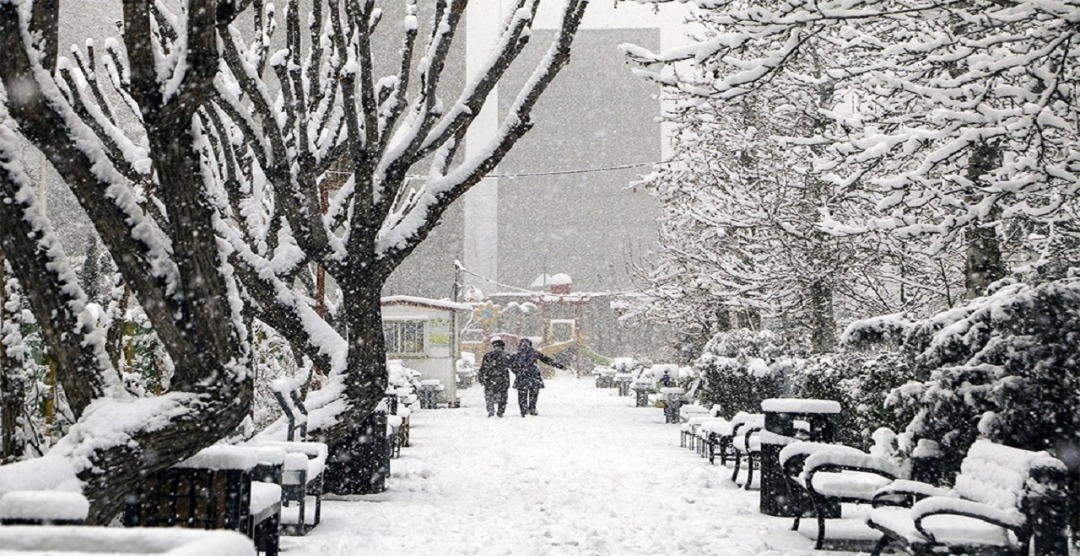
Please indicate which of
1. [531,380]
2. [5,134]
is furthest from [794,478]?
[531,380]

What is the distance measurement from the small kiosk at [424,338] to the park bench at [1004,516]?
21264 millimetres

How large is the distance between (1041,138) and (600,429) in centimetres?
1320

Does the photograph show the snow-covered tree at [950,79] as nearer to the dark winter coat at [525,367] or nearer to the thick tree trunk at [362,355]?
the thick tree trunk at [362,355]

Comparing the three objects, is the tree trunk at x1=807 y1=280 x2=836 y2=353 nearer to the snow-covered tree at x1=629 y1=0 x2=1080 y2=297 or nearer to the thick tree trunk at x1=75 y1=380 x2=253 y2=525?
the snow-covered tree at x1=629 y1=0 x2=1080 y2=297

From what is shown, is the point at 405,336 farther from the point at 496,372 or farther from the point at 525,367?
the point at 525,367

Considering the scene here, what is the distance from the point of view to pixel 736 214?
1497 centimetres

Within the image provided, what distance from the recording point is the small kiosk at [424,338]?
85.6 feet

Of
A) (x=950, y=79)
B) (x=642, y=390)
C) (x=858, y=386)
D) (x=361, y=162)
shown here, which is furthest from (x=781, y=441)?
(x=642, y=390)

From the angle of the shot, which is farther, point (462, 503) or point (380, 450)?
point (380, 450)

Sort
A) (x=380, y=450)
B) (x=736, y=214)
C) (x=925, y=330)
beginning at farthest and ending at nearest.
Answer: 1. (x=736, y=214)
2. (x=380, y=450)
3. (x=925, y=330)

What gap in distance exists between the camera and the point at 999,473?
209 inches

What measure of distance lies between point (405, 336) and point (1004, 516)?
2243 cm

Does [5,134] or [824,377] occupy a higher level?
[5,134]

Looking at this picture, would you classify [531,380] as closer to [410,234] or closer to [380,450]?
[380,450]
